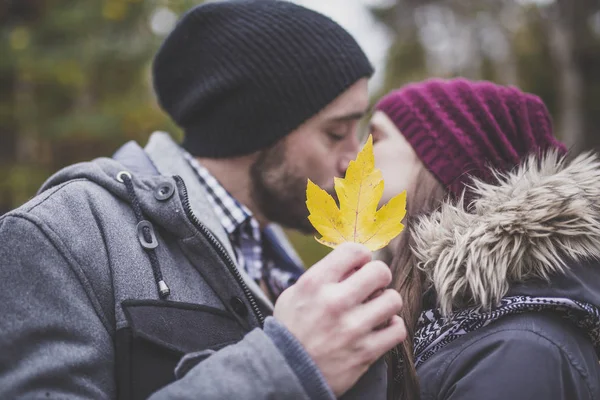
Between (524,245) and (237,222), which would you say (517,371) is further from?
(237,222)

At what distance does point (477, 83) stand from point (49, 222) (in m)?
1.91

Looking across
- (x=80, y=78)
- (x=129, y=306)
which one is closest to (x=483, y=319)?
(x=129, y=306)

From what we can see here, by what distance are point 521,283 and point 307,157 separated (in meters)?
1.31

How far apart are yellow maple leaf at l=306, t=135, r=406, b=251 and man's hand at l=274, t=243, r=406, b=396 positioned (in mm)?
86

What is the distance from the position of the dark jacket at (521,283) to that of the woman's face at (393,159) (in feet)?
1.79

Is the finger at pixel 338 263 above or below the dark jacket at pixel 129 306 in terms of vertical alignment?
above

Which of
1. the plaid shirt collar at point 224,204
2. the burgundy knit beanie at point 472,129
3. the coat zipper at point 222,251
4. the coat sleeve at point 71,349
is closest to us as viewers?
the coat sleeve at point 71,349

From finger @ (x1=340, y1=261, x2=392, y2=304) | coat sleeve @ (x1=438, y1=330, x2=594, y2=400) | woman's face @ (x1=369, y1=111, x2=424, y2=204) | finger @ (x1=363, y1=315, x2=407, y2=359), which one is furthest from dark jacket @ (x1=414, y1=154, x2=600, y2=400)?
woman's face @ (x1=369, y1=111, x2=424, y2=204)

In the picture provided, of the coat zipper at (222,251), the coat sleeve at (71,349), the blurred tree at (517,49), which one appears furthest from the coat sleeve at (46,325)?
the blurred tree at (517,49)

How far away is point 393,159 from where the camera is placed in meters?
2.39

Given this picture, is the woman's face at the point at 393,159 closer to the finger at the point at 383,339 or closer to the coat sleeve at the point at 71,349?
the finger at the point at 383,339

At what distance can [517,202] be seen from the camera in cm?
168

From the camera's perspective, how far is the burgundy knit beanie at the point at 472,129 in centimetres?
220

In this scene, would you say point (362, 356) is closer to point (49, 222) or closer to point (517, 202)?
point (517, 202)
